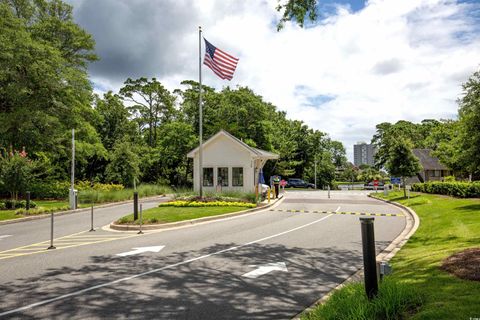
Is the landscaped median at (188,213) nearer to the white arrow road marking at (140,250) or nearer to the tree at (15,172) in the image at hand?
the white arrow road marking at (140,250)

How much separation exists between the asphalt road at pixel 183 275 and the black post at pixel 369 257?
1.21 metres

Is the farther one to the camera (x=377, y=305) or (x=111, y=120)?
(x=111, y=120)

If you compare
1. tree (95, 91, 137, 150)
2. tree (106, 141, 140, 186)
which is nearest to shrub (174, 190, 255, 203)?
tree (106, 141, 140, 186)

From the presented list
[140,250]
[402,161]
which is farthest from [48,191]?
[402,161]

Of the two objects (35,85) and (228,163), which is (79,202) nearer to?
(35,85)

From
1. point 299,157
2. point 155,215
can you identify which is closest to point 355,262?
point 155,215

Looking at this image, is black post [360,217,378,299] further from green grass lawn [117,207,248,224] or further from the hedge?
the hedge

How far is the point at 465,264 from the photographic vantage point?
6.67 m

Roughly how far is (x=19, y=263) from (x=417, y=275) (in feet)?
28.7

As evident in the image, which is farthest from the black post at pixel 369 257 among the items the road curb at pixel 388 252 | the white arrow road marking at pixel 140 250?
the white arrow road marking at pixel 140 250

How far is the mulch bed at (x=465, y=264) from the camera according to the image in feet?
19.7

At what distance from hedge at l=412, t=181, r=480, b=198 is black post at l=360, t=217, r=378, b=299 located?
22.4 meters

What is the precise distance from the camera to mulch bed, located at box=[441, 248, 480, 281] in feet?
19.7

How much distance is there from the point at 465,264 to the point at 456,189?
21.5 metres
